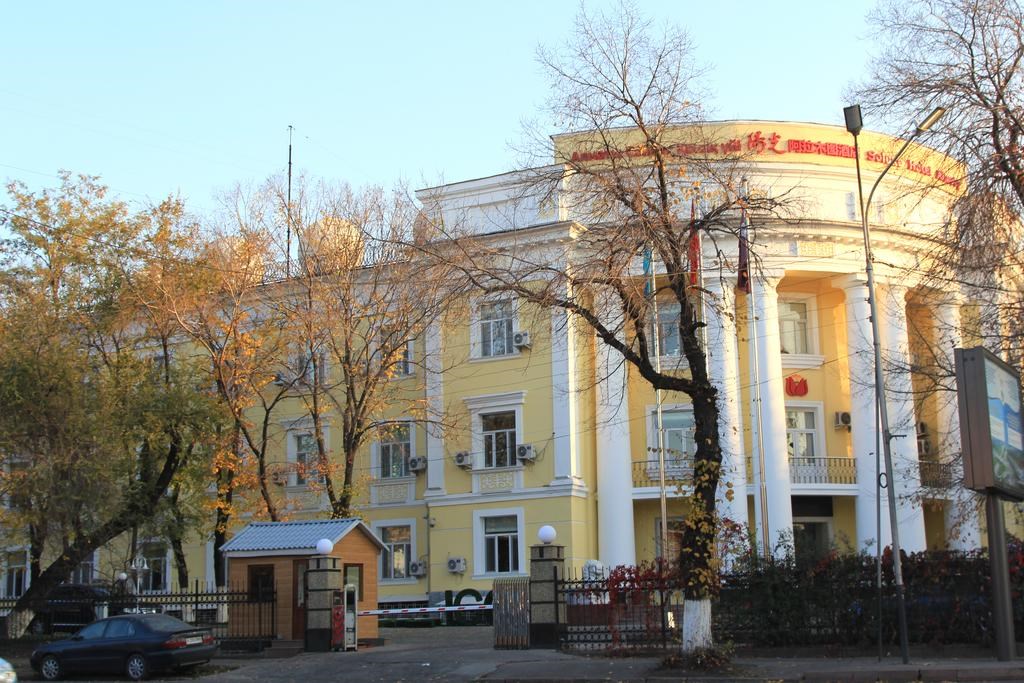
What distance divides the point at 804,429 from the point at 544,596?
1962 centimetres

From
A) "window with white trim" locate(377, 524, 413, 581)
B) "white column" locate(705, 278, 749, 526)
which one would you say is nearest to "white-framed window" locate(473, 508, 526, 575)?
"window with white trim" locate(377, 524, 413, 581)

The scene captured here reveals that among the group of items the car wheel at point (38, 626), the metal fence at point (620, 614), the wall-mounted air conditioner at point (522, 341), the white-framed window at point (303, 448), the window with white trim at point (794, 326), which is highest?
the window with white trim at point (794, 326)

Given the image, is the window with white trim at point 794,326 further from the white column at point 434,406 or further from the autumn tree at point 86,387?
the autumn tree at point 86,387

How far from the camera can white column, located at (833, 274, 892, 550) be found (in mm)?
38000

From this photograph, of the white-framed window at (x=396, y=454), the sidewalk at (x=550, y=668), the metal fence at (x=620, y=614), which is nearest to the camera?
the sidewalk at (x=550, y=668)

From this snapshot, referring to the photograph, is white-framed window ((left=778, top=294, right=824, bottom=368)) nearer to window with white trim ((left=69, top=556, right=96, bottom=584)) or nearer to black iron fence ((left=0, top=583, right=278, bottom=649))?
black iron fence ((left=0, top=583, right=278, bottom=649))

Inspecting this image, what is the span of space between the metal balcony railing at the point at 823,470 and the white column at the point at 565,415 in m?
7.60

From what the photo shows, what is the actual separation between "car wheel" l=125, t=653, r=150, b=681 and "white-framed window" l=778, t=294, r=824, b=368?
83.7ft

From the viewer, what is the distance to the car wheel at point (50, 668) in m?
23.4

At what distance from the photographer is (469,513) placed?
38844mm

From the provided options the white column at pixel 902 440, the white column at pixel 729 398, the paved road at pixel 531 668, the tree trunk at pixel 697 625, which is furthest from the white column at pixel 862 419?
the tree trunk at pixel 697 625

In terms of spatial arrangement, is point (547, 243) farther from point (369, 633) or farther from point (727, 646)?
point (727, 646)

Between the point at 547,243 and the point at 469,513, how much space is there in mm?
10334

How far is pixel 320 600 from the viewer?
25.0 m
